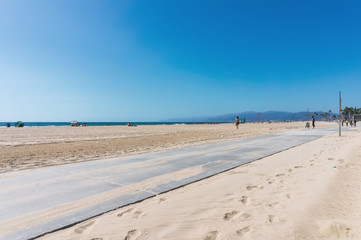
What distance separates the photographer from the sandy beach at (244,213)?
2.80 meters

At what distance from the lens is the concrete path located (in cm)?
325

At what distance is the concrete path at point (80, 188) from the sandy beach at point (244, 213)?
0.37 metres

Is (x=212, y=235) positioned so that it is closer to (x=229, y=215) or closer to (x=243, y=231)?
(x=243, y=231)

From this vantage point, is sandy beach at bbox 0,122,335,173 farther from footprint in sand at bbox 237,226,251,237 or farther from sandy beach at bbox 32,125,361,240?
footprint in sand at bbox 237,226,251,237

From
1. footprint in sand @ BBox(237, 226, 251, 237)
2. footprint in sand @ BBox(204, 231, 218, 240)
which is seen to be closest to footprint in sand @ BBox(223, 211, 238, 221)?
footprint in sand @ BBox(237, 226, 251, 237)

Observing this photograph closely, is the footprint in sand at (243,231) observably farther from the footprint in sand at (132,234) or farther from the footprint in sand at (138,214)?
the footprint in sand at (138,214)

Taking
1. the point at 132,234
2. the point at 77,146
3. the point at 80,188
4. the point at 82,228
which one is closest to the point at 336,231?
the point at 132,234

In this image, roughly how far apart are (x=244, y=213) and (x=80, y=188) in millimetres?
3660

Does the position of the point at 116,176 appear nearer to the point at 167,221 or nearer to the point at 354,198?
the point at 167,221

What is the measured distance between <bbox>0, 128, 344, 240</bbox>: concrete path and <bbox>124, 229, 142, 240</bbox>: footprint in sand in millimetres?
923

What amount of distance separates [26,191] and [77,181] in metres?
1.06

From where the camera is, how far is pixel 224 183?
5.09 meters

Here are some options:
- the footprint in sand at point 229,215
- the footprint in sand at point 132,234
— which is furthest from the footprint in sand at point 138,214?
the footprint in sand at point 229,215

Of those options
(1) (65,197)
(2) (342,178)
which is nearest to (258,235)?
(1) (65,197)
